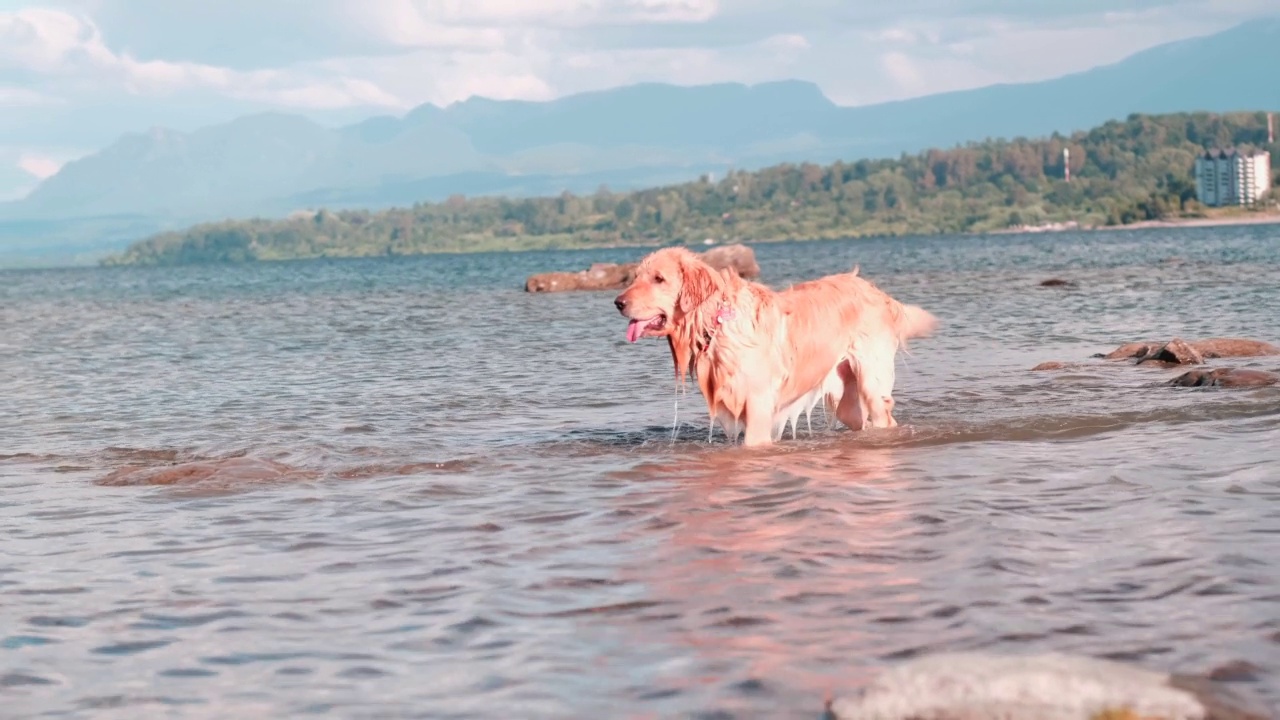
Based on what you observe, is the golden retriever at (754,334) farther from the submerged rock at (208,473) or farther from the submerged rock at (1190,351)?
the submerged rock at (1190,351)

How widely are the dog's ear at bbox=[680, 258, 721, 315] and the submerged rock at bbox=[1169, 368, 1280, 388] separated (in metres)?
6.05

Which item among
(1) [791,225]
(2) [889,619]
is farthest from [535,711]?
(1) [791,225]

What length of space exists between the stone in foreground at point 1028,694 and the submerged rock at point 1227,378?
1001cm

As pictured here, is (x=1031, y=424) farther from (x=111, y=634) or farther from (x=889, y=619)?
(x=111, y=634)

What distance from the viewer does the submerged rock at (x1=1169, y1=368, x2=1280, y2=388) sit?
13695 millimetres

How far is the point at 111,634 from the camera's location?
250 inches

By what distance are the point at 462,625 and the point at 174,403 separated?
12138mm

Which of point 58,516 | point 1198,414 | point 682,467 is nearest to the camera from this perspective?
point 58,516

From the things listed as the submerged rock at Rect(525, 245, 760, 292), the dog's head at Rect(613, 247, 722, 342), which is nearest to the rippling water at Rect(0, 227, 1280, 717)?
the dog's head at Rect(613, 247, 722, 342)

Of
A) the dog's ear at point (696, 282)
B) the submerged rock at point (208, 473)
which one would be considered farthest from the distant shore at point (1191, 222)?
the submerged rock at point (208, 473)

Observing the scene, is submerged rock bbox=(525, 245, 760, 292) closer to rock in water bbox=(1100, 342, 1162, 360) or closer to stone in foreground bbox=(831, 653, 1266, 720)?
rock in water bbox=(1100, 342, 1162, 360)

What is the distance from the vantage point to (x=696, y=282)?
10.7m

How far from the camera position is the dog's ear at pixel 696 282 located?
35.1 ft

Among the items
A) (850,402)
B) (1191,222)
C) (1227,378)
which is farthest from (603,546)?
(1191,222)
